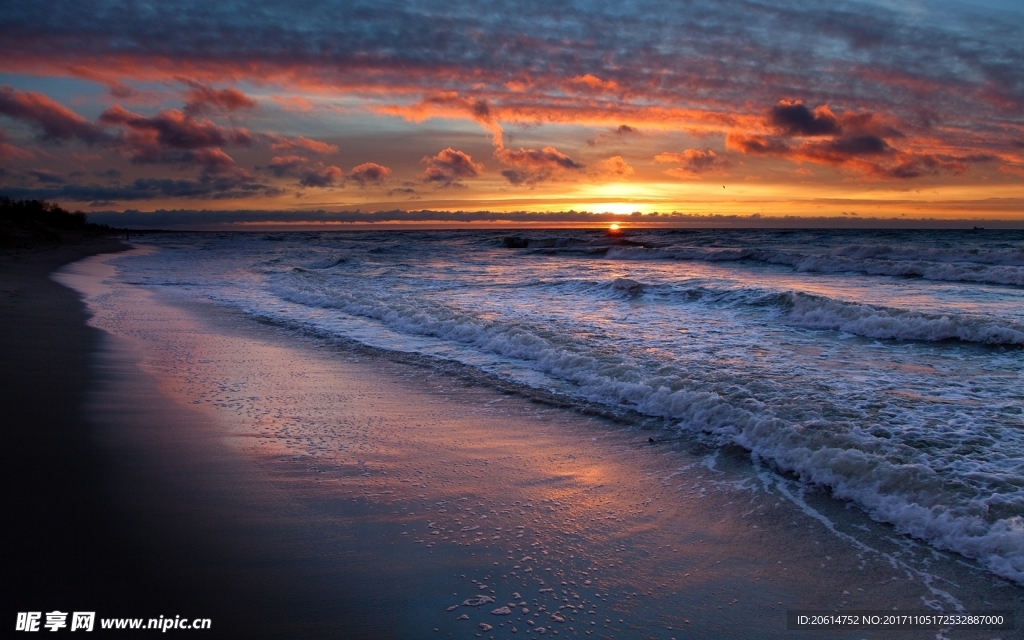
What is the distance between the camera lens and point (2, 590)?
9.47 feet

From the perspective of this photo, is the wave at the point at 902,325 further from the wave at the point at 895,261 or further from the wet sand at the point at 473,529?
the wave at the point at 895,261

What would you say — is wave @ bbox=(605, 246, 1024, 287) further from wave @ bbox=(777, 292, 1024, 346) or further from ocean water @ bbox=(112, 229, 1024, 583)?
wave @ bbox=(777, 292, 1024, 346)

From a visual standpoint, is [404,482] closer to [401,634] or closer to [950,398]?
[401,634]

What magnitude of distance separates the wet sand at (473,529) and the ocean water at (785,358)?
1.47 ft

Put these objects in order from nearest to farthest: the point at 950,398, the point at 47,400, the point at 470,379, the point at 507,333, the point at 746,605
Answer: the point at 746,605
the point at 47,400
the point at 950,398
the point at 470,379
the point at 507,333

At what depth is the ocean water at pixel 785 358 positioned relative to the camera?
15.0 ft

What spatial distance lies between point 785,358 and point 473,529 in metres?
6.70

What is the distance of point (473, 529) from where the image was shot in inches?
152

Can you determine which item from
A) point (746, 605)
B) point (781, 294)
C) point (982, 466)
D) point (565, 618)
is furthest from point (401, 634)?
point (781, 294)

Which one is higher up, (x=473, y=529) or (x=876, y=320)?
(x=876, y=320)

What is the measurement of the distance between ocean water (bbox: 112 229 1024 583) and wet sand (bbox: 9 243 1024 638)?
1.47 feet

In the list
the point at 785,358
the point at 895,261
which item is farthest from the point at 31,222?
the point at 895,261

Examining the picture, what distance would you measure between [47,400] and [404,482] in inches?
167

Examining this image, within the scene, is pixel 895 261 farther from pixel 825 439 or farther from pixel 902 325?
pixel 825 439
